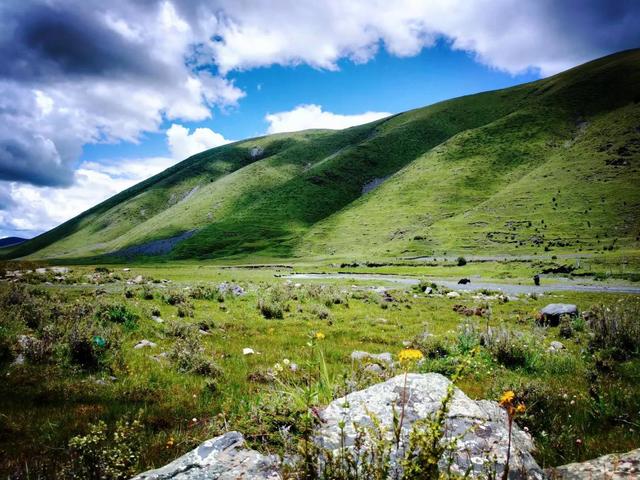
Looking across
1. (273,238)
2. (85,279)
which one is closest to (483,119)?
(273,238)

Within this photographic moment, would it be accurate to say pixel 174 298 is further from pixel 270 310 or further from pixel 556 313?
pixel 556 313

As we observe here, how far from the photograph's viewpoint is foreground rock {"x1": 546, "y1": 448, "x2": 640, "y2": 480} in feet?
9.18

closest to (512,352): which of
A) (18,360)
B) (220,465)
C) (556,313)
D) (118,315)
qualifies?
(220,465)

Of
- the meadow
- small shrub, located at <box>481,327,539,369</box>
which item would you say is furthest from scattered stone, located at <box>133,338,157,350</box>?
small shrub, located at <box>481,327,539,369</box>

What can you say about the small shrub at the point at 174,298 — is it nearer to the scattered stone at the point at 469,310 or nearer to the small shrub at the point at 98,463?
the small shrub at the point at 98,463

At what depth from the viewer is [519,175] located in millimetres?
121625

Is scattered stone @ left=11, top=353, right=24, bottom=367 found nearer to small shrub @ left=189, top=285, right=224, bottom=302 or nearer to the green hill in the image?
small shrub @ left=189, top=285, right=224, bottom=302

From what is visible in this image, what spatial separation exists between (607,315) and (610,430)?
25.6ft

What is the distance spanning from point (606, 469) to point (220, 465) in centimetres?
339

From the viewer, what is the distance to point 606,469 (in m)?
2.95

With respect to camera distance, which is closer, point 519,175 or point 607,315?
point 607,315

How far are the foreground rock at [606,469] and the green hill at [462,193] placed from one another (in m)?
81.0

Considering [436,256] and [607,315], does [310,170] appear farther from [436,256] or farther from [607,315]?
[607,315]

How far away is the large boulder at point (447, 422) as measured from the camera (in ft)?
10.1
